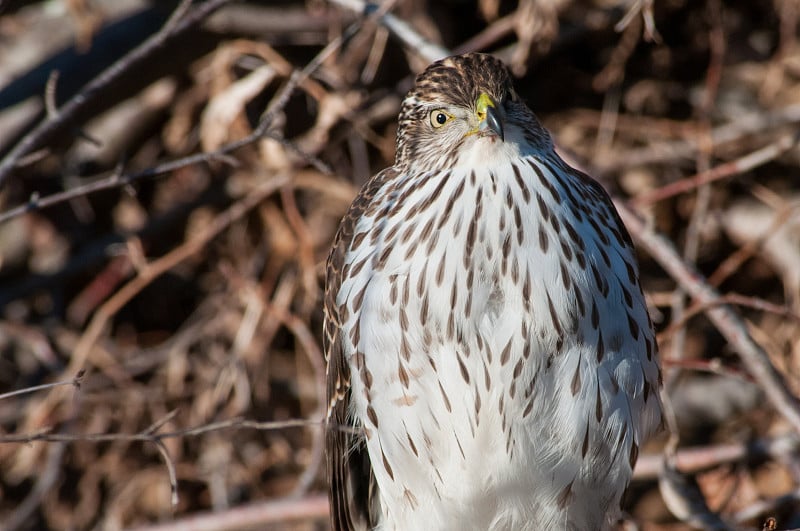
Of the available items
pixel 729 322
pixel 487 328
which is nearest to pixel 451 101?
pixel 487 328

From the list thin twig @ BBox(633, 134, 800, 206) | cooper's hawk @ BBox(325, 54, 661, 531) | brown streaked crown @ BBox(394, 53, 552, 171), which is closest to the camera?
cooper's hawk @ BBox(325, 54, 661, 531)

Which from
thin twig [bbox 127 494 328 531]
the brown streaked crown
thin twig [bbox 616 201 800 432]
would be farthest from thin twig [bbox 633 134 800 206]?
thin twig [bbox 127 494 328 531]

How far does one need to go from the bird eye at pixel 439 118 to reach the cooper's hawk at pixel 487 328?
11mm

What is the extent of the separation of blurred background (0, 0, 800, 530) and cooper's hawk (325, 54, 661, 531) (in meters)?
1.46

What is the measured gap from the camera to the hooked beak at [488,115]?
3.12m

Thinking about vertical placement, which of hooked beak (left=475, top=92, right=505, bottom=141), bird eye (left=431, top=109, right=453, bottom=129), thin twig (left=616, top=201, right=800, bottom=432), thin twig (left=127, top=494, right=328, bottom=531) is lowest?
thin twig (left=127, top=494, right=328, bottom=531)

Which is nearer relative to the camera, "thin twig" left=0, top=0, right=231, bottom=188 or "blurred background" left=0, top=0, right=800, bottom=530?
"thin twig" left=0, top=0, right=231, bottom=188

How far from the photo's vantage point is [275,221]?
525cm

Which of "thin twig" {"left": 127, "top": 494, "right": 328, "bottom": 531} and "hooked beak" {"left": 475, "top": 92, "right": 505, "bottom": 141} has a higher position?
"hooked beak" {"left": 475, "top": 92, "right": 505, "bottom": 141}

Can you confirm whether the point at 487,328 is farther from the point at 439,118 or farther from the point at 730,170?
the point at 730,170

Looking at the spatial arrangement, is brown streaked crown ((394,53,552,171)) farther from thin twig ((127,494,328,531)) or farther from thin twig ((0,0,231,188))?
thin twig ((127,494,328,531))

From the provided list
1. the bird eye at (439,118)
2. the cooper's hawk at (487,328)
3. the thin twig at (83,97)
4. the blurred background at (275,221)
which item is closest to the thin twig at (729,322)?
the cooper's hawk at (487,328)

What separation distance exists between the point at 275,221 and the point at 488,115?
227 cm

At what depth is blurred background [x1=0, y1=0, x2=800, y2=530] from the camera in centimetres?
498
